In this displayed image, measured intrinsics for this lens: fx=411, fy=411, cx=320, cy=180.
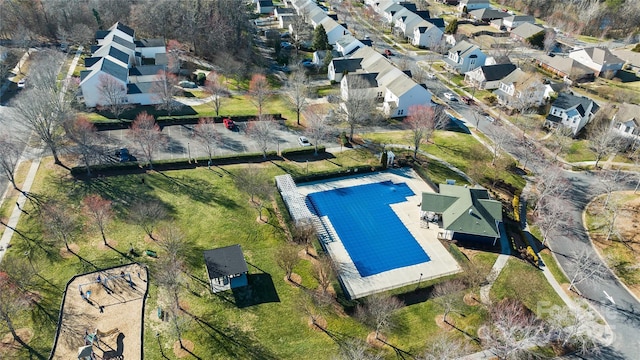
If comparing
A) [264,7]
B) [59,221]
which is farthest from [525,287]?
[264,7]

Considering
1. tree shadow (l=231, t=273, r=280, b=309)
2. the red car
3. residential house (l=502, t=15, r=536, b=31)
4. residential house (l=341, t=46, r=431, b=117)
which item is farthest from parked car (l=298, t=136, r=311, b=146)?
residential house (l=502, t=15, r=536, b=31)

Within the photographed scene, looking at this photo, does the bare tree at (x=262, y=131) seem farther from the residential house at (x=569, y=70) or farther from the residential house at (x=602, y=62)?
the residential house at (x=602, y=62)

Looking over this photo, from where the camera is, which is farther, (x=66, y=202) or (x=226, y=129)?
(x=226, y=129)

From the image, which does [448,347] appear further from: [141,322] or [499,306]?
[141,322]

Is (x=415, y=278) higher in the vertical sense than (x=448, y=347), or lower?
lower

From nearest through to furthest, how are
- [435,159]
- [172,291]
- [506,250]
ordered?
Answer: [172,291]
[506,250]
[435,159]

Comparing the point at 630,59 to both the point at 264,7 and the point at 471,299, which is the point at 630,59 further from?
the point at 264,7

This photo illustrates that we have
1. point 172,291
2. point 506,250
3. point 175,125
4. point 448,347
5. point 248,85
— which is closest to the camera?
point 448,347

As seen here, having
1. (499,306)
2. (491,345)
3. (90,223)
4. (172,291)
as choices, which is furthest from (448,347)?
(90,223)
